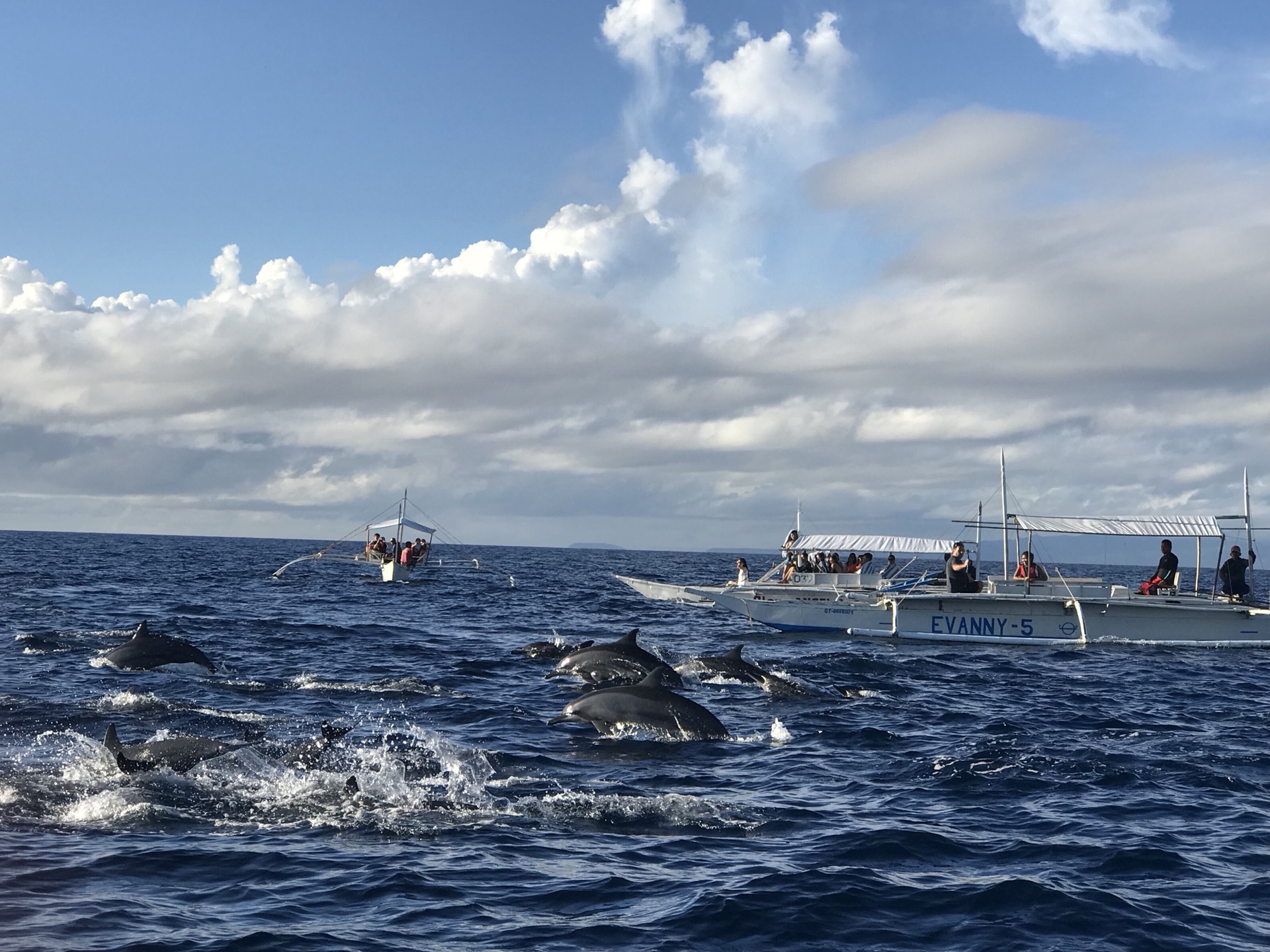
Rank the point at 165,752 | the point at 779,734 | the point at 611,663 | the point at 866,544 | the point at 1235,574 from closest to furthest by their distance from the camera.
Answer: the point at 165,752 < the point at 779,734 < the point at 611,663 < the point at 1235,574 < the point at 866,544

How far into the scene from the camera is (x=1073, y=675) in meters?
26.7

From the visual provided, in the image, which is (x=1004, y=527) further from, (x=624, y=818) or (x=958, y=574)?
(x=624, y=818)

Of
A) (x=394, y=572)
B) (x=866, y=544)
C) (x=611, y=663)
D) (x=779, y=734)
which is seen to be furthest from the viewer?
(x=394, y=572)

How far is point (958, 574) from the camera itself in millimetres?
33625

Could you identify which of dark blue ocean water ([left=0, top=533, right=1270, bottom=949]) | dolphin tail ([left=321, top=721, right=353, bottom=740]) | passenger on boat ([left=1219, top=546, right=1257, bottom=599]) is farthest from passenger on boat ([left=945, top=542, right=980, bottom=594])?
dolphin tail ([left=321, top=721, right=353, bottom=740])

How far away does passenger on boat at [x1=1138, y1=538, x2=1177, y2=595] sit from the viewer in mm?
34219

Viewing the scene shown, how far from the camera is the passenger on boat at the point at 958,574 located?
33438 mm

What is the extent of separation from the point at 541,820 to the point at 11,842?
4963 millimetres

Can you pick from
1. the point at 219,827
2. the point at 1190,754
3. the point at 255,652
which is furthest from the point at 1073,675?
the point at 219,827

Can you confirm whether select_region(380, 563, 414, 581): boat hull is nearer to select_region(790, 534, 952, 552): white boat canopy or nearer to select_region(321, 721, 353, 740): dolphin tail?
select_region(790, 534, 952, 552): white boat canopy

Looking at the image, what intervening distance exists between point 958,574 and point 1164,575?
654 cm

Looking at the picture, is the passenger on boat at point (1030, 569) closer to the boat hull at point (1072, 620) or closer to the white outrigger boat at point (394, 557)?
the boat hull at point (1072, 620)

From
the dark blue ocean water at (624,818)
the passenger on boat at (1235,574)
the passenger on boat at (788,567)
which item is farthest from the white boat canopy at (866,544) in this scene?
the dark blue ocean water at (624,818)

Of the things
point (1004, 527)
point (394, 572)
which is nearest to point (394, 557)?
point (394, 572)
